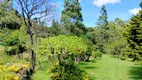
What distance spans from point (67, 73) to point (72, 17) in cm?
2288

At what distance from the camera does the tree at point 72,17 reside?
33.0m

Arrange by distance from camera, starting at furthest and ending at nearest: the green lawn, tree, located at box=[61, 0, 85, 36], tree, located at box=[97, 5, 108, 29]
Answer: tree, located at box=[97, 5, 108, 29]
tree, located at box=[61, 0, 85, 36]
the green lawn

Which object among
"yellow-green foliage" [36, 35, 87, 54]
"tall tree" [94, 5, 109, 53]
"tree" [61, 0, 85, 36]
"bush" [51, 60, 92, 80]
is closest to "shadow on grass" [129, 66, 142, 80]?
"bush" [51, 60, 92, 80]

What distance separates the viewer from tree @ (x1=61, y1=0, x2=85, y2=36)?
33000mm

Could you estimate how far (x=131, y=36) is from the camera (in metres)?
15.4

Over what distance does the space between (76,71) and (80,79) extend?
0.54 meters

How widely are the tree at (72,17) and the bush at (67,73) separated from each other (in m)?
20.6

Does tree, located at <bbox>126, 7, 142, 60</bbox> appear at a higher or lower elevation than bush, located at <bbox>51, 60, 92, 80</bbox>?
higher

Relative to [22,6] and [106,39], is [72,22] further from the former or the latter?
[22,6]

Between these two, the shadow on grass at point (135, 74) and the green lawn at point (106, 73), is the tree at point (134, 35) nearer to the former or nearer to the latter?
the shadow on grass at point (135, 74)

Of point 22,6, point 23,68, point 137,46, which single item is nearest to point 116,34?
point 137,46

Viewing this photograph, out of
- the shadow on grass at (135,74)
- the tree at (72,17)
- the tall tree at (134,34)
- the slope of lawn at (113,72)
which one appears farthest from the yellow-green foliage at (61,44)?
the tree at (72,17)

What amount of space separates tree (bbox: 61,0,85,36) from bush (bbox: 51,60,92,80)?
2061 cm

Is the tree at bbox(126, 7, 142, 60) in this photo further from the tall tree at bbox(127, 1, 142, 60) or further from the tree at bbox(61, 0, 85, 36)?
the tree at bbox(61, 0, 85, 36)
